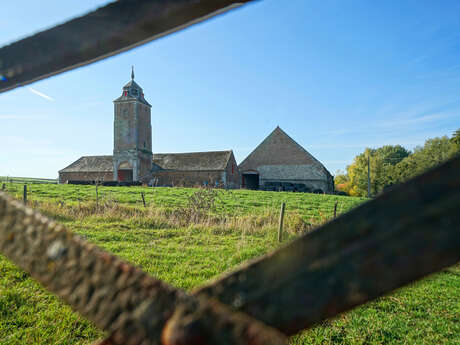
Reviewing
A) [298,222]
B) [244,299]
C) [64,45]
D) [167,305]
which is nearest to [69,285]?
[167,305]

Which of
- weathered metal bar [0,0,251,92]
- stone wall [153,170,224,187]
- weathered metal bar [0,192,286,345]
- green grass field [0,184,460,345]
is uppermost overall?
stone wall [153,170,224,187]

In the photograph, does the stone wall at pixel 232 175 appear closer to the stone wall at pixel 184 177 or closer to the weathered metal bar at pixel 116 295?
the stone wall at pixel 184 177

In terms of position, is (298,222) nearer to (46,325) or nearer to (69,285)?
(46,325)

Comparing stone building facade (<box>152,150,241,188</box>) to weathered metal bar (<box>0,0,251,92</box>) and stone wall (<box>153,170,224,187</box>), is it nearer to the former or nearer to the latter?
stone wall (<box>153,170,224,187</box>)

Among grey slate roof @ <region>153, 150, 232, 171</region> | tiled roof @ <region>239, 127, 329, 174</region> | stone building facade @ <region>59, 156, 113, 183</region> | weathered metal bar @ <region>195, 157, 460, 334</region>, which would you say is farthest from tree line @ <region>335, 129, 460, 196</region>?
stone building facade @ <region>59, 156, 113, 183</region>

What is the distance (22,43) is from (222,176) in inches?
1581

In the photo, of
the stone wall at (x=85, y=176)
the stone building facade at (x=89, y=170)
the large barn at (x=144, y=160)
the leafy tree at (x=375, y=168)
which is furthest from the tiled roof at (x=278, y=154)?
the stone building facade at (x=89, y=170)

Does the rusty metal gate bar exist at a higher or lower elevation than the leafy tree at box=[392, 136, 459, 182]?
lower

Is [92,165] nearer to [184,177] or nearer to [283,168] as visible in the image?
[184,177]

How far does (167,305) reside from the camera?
583 mm

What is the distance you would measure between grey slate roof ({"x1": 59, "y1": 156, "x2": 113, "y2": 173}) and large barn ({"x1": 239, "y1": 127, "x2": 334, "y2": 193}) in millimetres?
24352

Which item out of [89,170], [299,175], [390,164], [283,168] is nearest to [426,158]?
[390,164]

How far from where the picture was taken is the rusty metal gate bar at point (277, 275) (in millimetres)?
484

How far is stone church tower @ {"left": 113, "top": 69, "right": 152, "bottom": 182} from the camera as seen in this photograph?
41.4 metres
